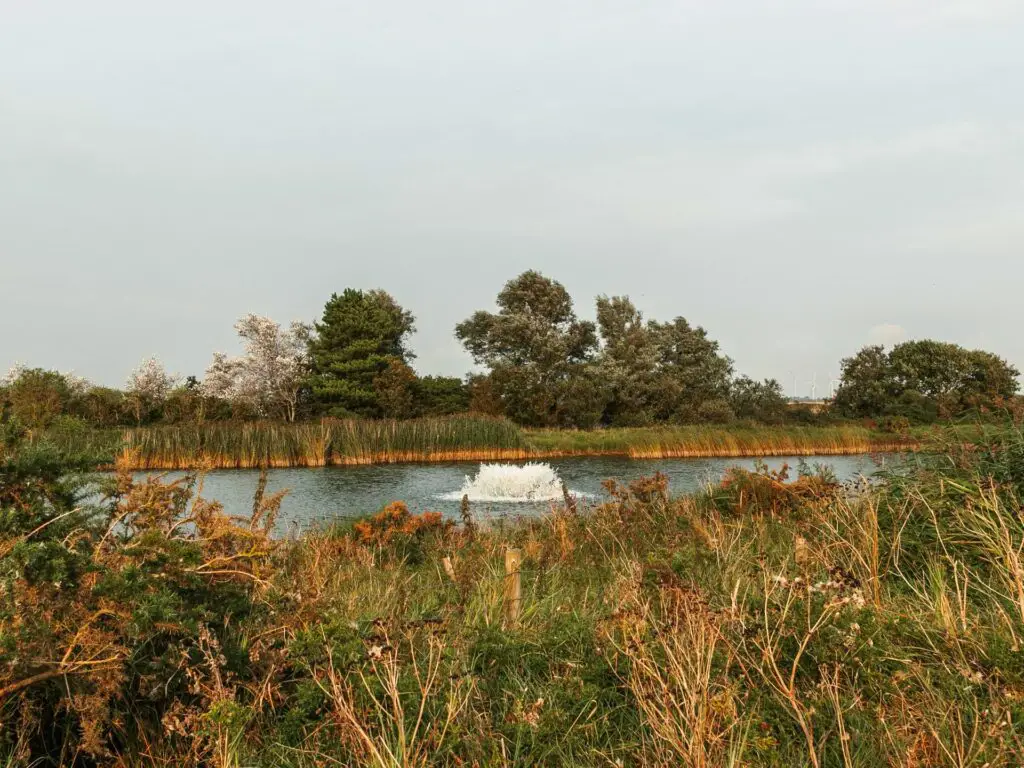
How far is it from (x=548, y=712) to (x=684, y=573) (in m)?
1.80

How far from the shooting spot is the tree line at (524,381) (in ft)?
123

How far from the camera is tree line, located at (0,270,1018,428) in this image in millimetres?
37562

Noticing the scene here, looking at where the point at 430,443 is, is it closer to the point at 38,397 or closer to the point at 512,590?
the point at 38,397

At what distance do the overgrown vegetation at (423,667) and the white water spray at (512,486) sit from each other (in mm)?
11764

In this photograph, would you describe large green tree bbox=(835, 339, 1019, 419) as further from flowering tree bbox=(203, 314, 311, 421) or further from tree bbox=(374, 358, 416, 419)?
flowering tree bbox=(203, 314, 311, 421)

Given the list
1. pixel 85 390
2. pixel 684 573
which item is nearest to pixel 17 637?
pixel 684 573

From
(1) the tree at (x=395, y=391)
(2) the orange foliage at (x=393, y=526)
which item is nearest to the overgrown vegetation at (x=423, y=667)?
(2) the orange foliage at (x=393, y=526)

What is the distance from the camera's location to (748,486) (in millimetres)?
8156

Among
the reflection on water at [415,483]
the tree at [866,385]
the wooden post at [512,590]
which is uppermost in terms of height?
the tree at [866,385]

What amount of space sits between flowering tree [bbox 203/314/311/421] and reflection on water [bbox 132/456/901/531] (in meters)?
17.1

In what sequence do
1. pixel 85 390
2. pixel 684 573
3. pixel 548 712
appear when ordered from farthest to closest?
pixel 85 390 → pixel 684 573 → pixel 548 712

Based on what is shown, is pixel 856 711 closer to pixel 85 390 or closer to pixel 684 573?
Answer: pixel 684 573

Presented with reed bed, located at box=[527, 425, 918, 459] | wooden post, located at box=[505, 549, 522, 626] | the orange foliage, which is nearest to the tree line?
reed bed, located at box=[527, 425, 918, 459]

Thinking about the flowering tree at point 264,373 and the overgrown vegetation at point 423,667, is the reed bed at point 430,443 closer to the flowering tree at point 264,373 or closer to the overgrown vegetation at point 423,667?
the flowering tree at point 264,373
